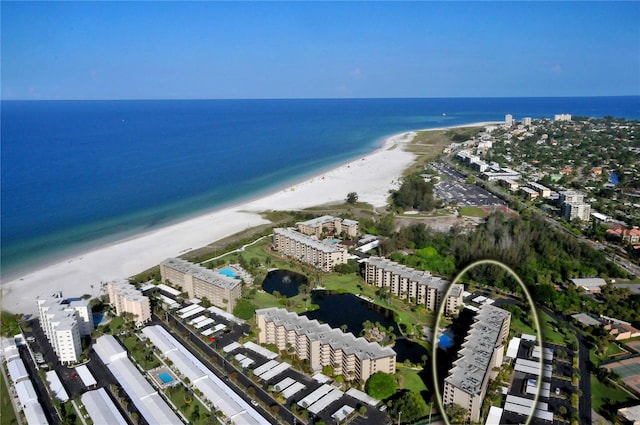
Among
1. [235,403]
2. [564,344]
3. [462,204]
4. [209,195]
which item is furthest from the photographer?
[209,195]

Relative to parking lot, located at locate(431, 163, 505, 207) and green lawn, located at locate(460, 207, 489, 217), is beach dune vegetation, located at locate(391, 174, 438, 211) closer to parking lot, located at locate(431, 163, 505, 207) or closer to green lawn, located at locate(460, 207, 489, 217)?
green lawn, located at locate(460, 207, 489, 217)

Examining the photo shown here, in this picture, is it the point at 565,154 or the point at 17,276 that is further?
the point at 565,154

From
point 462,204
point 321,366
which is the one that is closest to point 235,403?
point 321,366

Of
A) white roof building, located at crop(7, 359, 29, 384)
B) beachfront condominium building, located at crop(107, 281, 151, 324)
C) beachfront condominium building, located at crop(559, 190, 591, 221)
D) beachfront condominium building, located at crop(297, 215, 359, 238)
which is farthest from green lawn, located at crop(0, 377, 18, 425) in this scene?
beachfront condominium building, located at crop(559, 190, 591, 221)

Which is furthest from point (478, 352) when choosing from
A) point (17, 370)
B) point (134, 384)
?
point (17, 370)

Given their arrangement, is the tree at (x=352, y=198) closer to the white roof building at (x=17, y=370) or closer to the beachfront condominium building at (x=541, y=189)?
the beachfront condominium building at (x=541, y=189)

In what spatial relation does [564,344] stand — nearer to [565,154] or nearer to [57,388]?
[57,388]

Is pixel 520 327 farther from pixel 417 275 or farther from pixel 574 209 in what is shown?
pixel 574 209
